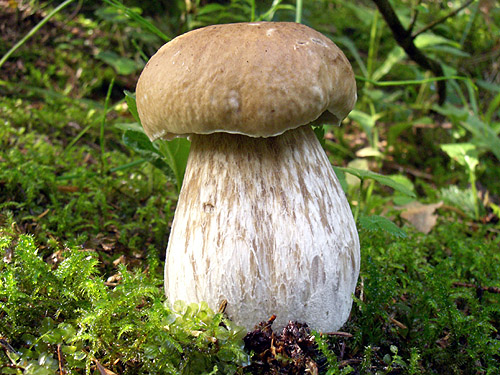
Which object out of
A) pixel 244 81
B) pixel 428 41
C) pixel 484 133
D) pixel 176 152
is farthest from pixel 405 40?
pixel 244 81

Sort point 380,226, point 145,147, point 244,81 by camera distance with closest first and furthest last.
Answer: point 244,81 < point 380,226 < point 145,147

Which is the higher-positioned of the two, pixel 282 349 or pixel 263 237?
pixel 263 237

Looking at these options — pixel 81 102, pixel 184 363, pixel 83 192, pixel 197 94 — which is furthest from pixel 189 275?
pixel 81 102

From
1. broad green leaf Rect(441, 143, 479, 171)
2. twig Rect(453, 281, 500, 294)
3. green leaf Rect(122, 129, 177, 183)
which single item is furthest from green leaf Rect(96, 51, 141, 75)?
twig Rect(453, 281, 500, 294)

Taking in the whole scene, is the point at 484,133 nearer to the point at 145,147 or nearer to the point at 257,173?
the point at 257,173

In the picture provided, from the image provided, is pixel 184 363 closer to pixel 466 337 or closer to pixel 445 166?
pixel 466 337

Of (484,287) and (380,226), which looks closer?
(380,226)
